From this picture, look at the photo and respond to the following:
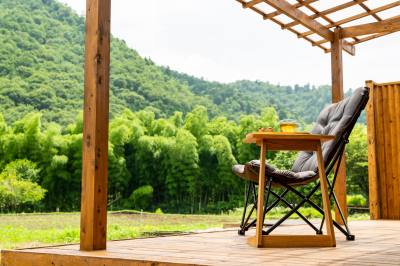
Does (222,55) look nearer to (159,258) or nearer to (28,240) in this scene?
(28,240)

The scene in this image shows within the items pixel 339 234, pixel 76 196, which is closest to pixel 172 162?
pixel 76 196

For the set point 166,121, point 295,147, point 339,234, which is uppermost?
point 166,121

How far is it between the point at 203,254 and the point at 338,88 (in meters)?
3.03

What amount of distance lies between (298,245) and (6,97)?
2277cm

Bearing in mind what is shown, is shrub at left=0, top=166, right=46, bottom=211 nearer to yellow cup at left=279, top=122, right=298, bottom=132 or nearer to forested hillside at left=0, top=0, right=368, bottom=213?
forested hillside at left=0, top=0, right=368, bottom=213

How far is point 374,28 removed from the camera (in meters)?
5.13

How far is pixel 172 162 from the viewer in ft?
88.2

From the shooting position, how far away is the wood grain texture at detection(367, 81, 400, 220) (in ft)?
19.6

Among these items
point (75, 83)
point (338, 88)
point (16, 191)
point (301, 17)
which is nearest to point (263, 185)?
point (338, 88)

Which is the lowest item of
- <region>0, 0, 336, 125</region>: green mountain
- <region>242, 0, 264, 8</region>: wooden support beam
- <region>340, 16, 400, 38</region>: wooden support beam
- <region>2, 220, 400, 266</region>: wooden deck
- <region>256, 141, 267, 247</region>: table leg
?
<region>2, 220, 400, 266</region>: wooden deck

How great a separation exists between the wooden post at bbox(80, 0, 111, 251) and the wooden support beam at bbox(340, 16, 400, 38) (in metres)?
3.12

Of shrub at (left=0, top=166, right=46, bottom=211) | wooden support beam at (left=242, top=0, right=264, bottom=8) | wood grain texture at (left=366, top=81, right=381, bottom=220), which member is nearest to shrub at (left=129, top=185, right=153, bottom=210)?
shrub at (left=0, top=166, right=46, bottom=211)

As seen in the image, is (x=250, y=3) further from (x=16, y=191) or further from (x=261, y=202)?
(x=16, y=191)

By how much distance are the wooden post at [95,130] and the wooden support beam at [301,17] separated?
7.02 ft
